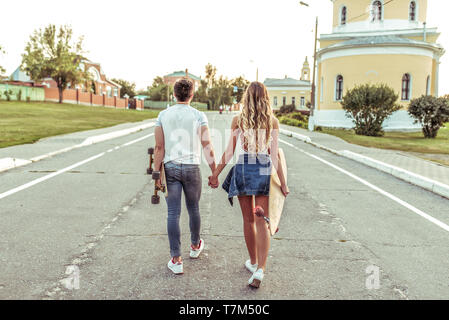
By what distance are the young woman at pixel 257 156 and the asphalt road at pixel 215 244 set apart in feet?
1.65

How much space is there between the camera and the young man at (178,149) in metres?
4.02

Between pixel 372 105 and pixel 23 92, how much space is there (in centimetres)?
4519

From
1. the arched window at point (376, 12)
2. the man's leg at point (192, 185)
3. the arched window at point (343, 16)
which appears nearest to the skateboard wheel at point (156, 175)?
the man's leg at point (192, 185)

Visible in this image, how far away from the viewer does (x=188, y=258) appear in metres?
4.52

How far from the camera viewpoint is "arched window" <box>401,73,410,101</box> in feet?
108

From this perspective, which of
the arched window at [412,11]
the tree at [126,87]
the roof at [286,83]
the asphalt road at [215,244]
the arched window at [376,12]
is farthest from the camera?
the tree at [126,87]

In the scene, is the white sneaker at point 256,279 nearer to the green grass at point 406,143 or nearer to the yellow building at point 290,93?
the green grass at point 406,143

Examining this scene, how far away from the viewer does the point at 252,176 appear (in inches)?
151

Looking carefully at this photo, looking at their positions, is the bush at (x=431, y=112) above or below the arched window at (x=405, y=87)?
below

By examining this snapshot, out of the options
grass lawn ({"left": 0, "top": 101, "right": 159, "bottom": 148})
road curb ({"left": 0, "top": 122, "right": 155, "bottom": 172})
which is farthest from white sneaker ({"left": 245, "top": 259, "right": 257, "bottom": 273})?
grass lawn ({"left": 0, "top": 101, "right": 159, "bottom": 148})

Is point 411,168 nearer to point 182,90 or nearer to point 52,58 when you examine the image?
point 182,90

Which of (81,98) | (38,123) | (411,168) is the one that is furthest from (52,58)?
(411,168)

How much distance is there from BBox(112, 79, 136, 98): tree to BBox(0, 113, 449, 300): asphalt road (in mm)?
114377
